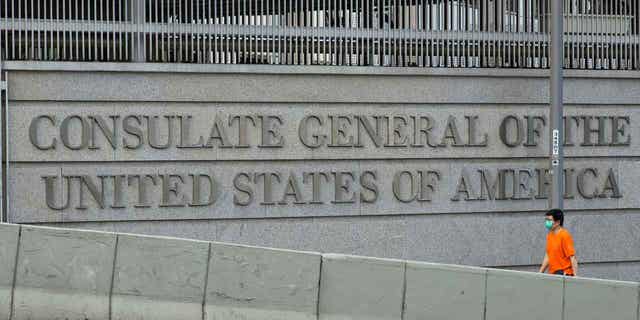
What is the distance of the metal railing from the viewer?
15.0m

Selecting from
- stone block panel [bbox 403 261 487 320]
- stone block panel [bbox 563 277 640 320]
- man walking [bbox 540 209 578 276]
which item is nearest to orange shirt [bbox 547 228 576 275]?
man walking [bbox 540 209 578 276]

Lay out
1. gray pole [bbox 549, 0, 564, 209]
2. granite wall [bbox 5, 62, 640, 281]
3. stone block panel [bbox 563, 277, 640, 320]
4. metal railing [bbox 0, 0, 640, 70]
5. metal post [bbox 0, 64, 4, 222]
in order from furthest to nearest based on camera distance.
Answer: gray pole [bbox 549, 0, 564, 209] → metal railing [bbox 0, 0, 640, 70] → granite wall [bbox 5, 62, 640, 281] → metal post [bbox 0, 64, 4, 222] → stone block panel [bbox 563, 277, 640, 320]

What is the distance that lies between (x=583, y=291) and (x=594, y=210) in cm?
536

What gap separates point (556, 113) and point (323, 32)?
134 inches

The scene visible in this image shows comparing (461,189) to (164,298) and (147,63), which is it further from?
(164,298)

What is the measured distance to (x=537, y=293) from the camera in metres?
11.8

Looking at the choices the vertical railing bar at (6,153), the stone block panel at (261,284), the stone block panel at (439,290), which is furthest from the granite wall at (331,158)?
the stone block panel at (439,290)

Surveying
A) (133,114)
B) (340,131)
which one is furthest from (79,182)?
(340,131)

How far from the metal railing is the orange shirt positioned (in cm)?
415

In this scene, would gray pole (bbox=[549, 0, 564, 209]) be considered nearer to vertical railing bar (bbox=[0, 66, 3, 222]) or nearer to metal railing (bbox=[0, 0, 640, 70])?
metal railing (bbox=[0, 0, 640, 70])

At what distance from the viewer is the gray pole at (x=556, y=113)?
50.2 ft

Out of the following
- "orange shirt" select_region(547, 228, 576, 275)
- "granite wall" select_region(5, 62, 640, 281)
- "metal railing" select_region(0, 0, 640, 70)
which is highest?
"metal railing" select_region(0, 0, 640, 70)

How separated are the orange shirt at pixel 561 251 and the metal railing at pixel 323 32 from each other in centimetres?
415

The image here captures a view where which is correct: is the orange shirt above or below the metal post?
below
